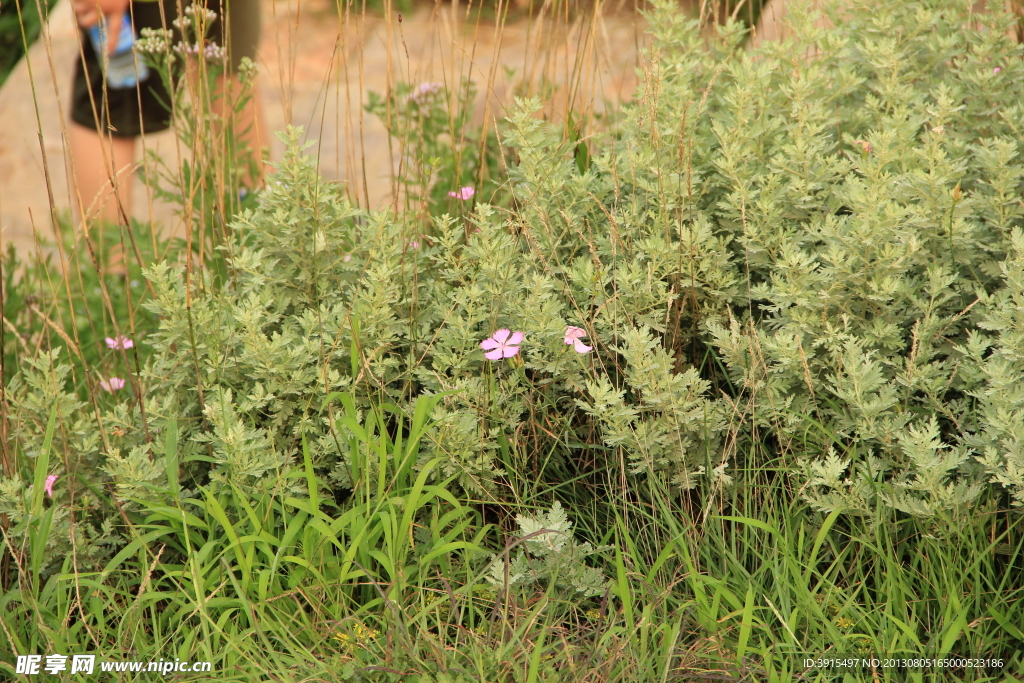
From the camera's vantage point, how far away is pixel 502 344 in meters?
1.87

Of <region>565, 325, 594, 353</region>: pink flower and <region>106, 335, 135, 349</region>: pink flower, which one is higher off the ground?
<region>565, 325, 594, 353</region>: pink flower

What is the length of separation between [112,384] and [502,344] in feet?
3.41

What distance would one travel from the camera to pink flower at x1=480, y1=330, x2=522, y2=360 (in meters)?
1.83

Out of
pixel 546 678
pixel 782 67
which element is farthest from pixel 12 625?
pixel 782 67

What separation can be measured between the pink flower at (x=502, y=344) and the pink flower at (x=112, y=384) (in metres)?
0.97

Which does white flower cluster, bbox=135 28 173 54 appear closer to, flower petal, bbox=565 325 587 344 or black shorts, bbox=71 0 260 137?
black shorts, bbox=71 0 260 137

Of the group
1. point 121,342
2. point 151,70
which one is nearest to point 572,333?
point 121,342

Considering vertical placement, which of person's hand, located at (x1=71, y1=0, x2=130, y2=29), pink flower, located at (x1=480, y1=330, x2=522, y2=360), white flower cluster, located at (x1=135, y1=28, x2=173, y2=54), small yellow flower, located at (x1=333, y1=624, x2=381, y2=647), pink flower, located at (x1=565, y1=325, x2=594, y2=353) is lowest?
small yellow flower, located at (x1=333, y1=624, x2=381, y2=647)

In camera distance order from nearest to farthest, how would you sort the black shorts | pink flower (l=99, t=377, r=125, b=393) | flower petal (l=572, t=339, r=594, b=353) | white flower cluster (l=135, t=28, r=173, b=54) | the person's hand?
flower petal (l=572, t=339, r=594, b=353) → pink flower (l=99, t=377, r=125, b=393) → white flower cluster (l=135, t=28, r=173, b=54) → the person's hand → the black shorts

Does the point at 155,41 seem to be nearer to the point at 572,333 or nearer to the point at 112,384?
the point at 112,384

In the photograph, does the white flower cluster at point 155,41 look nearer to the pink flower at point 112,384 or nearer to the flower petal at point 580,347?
the pink flower at point 112,384

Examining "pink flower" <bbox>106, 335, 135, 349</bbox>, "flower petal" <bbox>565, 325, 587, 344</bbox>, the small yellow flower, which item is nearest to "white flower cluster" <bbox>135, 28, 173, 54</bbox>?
"pink flower" <bbox>106, 335, 135, 349</bbox>

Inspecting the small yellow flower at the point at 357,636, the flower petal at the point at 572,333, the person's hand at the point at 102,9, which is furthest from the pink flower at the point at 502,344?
the person's hand at the point at 102,9

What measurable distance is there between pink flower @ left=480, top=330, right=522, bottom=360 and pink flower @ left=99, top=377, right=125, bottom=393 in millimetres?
973
